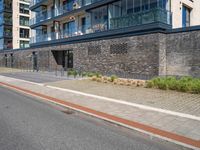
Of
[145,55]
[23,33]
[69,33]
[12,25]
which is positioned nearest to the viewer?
[145,55]

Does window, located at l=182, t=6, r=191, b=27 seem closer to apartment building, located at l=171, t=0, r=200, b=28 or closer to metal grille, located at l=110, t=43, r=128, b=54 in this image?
Answer: apartment building, located at l=171, t=0, r=200, b=28

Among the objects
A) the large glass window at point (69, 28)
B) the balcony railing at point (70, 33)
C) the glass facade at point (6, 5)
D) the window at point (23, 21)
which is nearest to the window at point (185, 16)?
the balcony railing at point (70, 33)

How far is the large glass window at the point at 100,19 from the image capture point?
77.8ft

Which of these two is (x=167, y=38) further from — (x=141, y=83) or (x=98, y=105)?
(x=98, y=105)

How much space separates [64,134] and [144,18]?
591 inches

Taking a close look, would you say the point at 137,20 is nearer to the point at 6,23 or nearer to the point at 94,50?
the point at 94,50

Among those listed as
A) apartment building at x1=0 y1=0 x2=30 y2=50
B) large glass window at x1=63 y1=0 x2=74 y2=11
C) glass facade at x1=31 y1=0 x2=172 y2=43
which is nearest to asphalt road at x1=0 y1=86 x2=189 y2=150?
glass facade at x1=31 y1=0 x2=172 y2=43

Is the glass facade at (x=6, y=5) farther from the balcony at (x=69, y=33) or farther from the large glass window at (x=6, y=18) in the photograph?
the balcony at (x=69, y=33)

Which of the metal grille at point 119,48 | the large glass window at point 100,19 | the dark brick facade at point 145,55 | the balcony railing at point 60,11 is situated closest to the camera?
the dark brick facade at point 145,55

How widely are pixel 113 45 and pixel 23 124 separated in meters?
15.0

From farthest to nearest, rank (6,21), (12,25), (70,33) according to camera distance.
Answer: (12,25) → (6,21) → (70,33)

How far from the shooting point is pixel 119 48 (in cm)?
1994

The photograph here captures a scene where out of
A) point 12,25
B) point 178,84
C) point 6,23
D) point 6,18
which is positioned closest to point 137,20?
point 178,84

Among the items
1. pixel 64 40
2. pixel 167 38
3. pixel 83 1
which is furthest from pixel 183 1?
pixel 64 40
